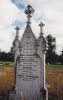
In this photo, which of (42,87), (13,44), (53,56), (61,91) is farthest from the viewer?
(53,56)

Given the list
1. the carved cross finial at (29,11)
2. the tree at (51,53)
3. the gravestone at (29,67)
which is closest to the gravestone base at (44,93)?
the gravestone at (29,67)

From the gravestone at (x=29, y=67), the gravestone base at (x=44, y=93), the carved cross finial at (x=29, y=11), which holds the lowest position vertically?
the gravestone base at (x=44, y=93)

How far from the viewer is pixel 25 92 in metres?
11.1

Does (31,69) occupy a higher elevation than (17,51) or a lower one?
lower

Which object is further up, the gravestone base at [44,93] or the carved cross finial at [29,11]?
the carved cross finial at [29,11]

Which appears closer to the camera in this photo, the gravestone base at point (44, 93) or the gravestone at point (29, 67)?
the gravestone base at point (44, 93)

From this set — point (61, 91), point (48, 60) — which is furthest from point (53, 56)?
point (61, 91)

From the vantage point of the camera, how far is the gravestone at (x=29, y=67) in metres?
10.7

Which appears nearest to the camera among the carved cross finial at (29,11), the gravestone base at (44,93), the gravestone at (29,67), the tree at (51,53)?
the gravestone base at (44,93)

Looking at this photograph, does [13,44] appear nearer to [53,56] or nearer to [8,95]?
[8,95]

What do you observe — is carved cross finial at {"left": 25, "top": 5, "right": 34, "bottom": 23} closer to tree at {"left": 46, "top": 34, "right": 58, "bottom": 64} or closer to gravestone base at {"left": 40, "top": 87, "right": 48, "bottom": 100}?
gravestone base at {"left": 40, "top": 87, "right": 48, "bottom": 100}

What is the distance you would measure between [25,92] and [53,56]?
5925 centimetres

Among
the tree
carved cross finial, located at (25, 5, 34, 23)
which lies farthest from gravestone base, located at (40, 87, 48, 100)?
the tree

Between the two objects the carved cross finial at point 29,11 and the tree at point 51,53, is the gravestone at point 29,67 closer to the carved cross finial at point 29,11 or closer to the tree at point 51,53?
the carved cross finial at point 29,11
